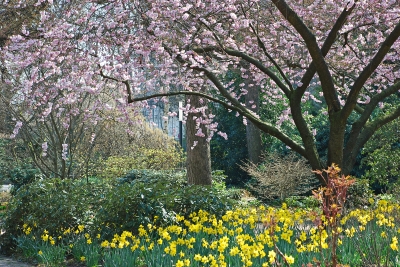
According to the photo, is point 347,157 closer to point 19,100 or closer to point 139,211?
point 139,211

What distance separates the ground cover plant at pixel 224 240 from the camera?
14.0 ft

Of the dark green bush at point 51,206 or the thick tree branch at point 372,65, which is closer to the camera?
the thick tree branch at point 372,65

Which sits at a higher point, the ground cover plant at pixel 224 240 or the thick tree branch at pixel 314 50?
the thick tree branch at pixel 314 50

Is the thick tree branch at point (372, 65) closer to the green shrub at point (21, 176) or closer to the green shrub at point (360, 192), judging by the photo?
the green shrub at point (360, 192)

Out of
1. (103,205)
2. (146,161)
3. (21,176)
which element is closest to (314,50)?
(103,205)

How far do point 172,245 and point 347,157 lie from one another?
348cm

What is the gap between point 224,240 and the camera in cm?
440

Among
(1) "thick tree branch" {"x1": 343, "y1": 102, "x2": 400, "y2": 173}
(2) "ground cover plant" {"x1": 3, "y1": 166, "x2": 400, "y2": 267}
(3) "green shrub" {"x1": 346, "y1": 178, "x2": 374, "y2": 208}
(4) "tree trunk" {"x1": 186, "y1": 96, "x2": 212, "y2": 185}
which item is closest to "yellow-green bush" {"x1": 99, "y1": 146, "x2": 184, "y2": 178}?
(4) "tree trunk" {"x1": 186, "y1": 96, "x2": 212, "y2": 185}

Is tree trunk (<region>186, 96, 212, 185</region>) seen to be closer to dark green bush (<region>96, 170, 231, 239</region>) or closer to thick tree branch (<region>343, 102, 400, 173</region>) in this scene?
dark green bush (<region>96, 170, 231, 239</region>)

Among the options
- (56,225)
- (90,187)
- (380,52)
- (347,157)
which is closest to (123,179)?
(90,187)

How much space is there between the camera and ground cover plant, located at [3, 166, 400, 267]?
14.0 feet

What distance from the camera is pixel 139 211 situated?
6.29m

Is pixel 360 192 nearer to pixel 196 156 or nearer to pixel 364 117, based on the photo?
pixel 196 156

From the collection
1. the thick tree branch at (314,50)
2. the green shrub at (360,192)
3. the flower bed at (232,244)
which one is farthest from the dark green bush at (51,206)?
the green shrub at (360,192)
